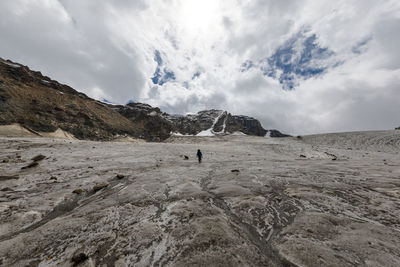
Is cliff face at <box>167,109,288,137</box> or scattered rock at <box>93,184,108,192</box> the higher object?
cliff face at <box>167,109,288,137</box>

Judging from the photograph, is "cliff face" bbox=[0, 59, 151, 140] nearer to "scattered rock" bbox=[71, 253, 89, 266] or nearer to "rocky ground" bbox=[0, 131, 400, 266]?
"rocky ground" bbox=[0, 131, 400, 266]

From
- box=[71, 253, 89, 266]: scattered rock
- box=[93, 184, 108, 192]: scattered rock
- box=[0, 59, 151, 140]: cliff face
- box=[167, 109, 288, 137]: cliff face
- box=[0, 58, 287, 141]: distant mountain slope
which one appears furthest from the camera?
box=[167, 109, 288, 137]: cliff face

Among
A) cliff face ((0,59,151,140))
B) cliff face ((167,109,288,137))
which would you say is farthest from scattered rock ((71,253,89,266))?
cliff face ((167,109,288,137))

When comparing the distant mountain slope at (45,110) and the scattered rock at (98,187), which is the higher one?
the distant mountain slope at (45,110)

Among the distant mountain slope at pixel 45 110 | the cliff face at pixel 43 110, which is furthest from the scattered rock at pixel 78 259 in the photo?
the cliff face at pixel 43 110

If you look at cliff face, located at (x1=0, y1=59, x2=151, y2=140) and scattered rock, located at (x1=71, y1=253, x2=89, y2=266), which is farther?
cliff face, located at (x1=0, y1=59, x2=151, y2=140)

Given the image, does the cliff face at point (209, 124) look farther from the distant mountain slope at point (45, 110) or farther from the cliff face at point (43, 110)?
the cliff face at point (43, 110)

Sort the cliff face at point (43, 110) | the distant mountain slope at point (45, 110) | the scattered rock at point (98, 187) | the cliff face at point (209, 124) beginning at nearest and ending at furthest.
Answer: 1. the scattered rock at point (98, 187)
2. the cliff face at point (43, 110)
3. the distant mountain slope at point (45, 110)
4. the cliff face at point (209, 124)

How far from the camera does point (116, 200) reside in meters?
4.47

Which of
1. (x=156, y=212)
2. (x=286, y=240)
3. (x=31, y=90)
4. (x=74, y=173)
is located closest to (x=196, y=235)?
(x=156, y=212)

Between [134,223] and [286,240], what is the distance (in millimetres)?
3079

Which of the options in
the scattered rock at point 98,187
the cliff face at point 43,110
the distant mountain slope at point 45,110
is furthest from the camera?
the distant mountain slope at point 45,110

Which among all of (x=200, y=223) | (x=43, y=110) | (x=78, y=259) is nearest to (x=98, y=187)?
(x=78, y=259)

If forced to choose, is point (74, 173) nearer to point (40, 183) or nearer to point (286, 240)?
point (40, 183)
